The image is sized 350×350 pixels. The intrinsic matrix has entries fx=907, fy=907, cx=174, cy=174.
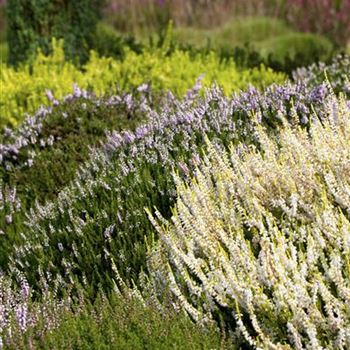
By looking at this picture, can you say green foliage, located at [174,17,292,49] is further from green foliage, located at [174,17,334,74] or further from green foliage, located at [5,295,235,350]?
green foliage, located at [5,295,235,350]

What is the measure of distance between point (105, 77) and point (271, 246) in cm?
516

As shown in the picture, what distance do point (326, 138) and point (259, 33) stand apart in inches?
420

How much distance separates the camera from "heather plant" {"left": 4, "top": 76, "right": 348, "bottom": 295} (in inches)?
184

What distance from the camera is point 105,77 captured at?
870 centimetres

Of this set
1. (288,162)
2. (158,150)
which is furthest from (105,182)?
(288,162)

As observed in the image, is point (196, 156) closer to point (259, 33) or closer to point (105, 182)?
point (105, 182)

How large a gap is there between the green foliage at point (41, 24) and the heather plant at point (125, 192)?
13.1ft

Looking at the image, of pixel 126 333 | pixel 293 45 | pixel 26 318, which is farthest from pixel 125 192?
pixel 293 45

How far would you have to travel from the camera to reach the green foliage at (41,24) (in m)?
9.72

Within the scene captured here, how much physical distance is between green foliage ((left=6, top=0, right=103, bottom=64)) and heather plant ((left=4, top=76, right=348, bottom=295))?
13.1 ft

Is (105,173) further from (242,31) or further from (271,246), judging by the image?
(242,31)

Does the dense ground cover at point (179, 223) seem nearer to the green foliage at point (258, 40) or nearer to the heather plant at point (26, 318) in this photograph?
the heather plant at point (26, 318)

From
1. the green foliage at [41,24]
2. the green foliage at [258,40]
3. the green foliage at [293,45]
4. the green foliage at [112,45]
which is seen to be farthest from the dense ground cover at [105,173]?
the green foliage at [293,45]

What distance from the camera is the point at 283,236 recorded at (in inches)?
148
